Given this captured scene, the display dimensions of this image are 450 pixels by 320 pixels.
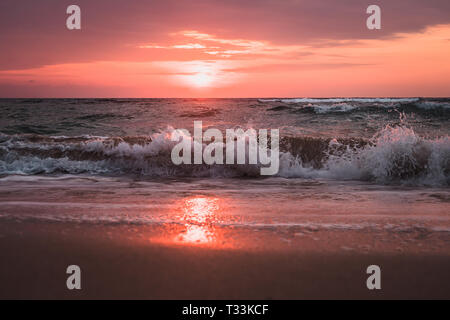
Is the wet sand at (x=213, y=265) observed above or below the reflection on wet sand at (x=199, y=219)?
below

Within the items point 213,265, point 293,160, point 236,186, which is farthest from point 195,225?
point 293,160

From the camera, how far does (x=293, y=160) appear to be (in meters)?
6.88

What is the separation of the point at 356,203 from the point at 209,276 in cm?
248

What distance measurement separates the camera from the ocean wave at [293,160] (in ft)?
19.4

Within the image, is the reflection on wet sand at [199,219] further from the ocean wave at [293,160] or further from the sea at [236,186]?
the ocean wave at [293,160]

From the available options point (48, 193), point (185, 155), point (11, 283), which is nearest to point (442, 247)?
point (11, 283)

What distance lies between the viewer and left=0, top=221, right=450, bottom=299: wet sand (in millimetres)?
2002

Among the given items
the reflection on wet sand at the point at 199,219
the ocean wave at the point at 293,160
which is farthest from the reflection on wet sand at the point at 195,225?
the ocean wave at the point at 293,160

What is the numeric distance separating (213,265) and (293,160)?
4804 mm

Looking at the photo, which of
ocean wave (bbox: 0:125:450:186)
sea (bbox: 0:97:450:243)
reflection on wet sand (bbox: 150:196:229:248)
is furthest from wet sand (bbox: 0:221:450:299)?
ocean wave (bbox: 0:125:450:186)

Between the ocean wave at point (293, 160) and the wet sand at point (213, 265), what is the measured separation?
343 cm

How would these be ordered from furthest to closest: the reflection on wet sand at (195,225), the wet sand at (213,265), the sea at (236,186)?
the sea at (236,186) < the reflection on wet sand at (195,225) < the wet sand at (213,265)

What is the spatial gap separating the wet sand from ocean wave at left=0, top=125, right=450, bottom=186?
343 centimetres
